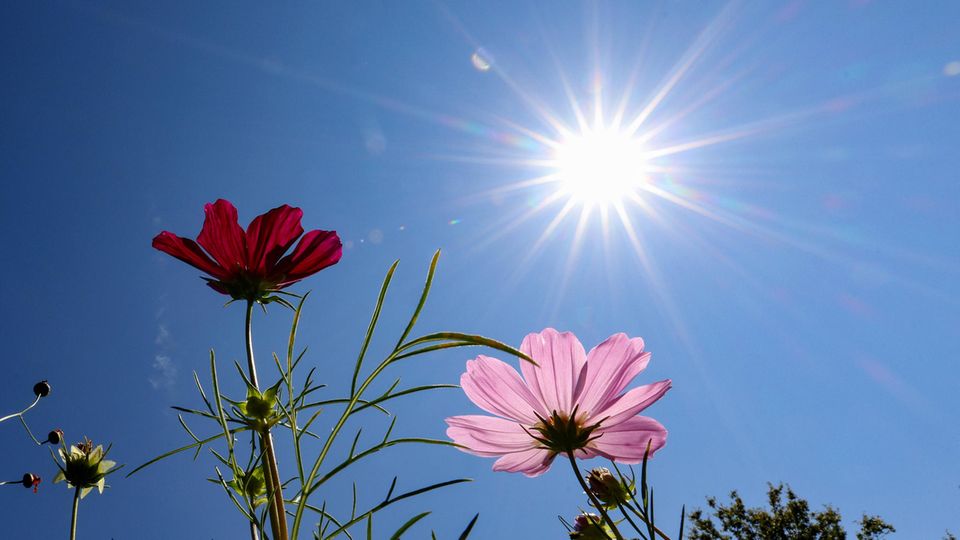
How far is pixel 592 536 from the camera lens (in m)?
0.55

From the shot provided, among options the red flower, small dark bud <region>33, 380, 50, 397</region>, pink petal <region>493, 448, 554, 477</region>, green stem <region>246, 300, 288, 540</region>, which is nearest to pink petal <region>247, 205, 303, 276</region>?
the red flower

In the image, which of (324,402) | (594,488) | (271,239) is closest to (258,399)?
(324,402)

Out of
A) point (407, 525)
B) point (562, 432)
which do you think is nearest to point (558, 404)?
point (562, 432)

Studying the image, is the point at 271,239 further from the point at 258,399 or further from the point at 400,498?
the point at 400,498

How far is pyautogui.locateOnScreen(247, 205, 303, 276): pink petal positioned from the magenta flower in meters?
0.28

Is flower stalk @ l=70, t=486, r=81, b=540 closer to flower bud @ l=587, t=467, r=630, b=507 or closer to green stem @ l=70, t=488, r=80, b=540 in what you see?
green stem @ l=70, t=488, r=80, b=540

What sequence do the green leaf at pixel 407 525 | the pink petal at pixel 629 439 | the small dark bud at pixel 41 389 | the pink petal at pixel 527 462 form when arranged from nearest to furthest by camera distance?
the green leaf at pixel 407 525, the pink petal at pixel 629 439, the pink petal at pixel 527 462, the small dark bud at pixel 41 389

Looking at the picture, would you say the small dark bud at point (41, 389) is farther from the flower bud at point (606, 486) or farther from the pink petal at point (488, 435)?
the flower bud at point (606, 486)

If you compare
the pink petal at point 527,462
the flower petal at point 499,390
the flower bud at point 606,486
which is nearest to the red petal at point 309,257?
the flower petal at point 499,390

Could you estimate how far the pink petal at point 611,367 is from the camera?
58 cm

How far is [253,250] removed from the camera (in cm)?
65

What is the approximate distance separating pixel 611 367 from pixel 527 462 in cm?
17

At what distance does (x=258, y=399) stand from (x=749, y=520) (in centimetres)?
1771

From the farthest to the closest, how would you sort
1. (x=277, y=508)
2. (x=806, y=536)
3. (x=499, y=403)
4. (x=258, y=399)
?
(x=806, y=536)
(x=499, y=403)
(x=258, y=399)
(x=277, y=508)
